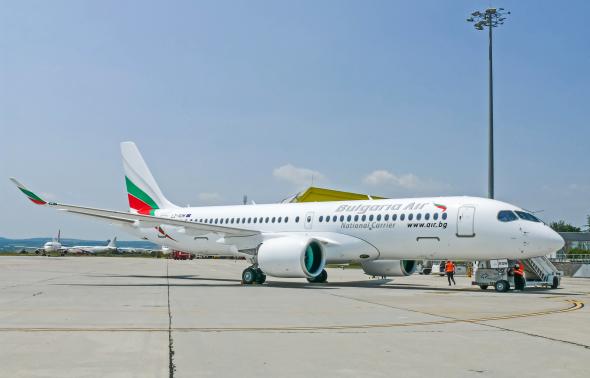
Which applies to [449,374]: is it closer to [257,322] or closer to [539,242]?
[257,322]

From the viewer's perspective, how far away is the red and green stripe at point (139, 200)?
35.8 m

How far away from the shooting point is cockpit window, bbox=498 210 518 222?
2248cm

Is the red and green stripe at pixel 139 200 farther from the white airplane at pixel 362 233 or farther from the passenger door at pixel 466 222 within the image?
the passenger door at pixel 466 222

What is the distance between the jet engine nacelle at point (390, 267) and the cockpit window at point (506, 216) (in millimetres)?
6164

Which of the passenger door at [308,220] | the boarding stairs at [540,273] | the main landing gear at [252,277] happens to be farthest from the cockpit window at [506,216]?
the main landing gear at [252,277]

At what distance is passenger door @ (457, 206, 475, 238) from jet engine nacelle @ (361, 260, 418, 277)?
5.11 meters

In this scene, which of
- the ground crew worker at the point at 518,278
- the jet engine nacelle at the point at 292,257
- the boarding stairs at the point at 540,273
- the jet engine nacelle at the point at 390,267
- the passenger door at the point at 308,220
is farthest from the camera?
the passenger door at the point at 308,220

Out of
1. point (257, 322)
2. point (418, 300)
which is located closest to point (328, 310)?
point (257, 322)

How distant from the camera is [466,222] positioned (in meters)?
23.0

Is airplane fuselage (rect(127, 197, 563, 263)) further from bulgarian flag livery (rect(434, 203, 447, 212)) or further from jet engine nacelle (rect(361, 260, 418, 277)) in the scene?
jet engine nacelle (rect(361, 260, 418, 277))

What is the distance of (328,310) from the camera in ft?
47.9

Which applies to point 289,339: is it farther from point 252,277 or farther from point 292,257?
point 252,277

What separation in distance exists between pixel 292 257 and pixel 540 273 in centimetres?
1045

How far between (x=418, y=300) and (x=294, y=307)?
4429mm
